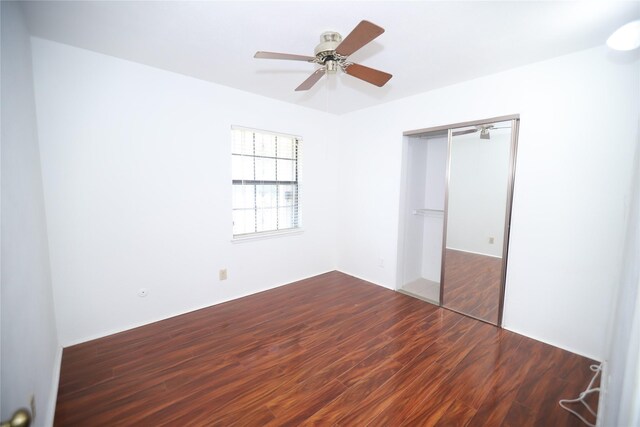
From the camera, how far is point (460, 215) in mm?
3213

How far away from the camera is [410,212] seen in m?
3.79

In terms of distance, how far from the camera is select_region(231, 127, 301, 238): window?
3.39 metres

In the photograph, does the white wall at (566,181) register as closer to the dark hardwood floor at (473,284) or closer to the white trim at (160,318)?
the dark hardwood floor at (473,284)

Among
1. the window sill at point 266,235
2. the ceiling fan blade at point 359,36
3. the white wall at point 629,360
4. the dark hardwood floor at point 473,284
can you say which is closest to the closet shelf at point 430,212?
the dark hardwood floor at point 473,284

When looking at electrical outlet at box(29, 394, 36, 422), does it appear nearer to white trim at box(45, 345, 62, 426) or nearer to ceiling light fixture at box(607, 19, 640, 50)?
white trim at box(45, 345, 62, 426)

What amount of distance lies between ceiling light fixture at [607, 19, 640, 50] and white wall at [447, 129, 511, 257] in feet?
2.90

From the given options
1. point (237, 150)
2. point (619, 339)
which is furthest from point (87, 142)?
point (619, 339)

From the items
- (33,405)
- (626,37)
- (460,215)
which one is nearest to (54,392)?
(33,405)

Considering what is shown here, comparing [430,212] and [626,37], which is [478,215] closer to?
[430,212]

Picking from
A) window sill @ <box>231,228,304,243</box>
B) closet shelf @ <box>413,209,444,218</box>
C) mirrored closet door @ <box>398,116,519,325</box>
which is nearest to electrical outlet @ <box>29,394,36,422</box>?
window sill @ <box>231,228,304,243</box>

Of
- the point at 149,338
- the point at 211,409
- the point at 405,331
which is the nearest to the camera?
the point at 211,409

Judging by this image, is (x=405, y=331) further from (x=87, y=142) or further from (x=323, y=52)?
(x=87, y=142)

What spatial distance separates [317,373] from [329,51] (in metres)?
2.35

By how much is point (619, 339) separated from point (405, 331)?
153 centimetres
